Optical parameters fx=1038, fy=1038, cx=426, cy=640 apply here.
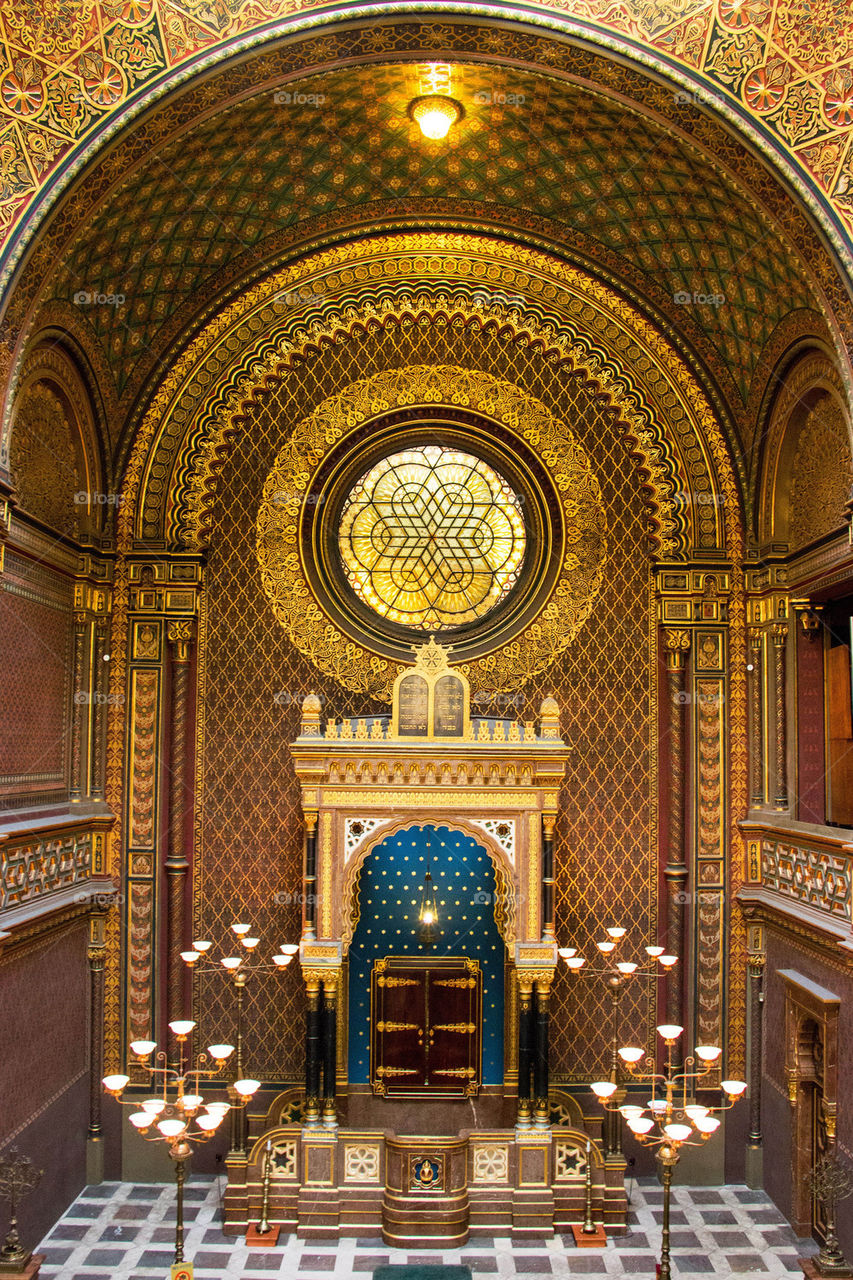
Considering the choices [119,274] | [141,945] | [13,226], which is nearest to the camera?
[13,226]

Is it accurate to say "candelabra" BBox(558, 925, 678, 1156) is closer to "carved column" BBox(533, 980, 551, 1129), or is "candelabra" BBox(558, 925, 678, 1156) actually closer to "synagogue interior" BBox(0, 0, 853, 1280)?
"synagogue interior" BBox(0, 0, 853, 1280)

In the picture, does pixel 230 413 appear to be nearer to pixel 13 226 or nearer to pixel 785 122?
pixel 13 226

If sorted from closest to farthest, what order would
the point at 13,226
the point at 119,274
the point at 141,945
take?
1. the point at 13,226
2. the point at 119,274
3. the point at 141,945

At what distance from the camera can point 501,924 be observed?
11297 mm

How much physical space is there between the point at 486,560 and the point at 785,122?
558 cm

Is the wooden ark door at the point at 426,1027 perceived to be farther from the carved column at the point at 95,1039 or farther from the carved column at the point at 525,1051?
the carved column at the point at 95,1039

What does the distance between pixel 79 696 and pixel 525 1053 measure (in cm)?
605

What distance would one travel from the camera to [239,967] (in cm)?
1026

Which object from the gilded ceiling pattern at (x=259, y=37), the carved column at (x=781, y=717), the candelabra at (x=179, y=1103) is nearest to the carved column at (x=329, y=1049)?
the candelabra at (x=179, y=1103)

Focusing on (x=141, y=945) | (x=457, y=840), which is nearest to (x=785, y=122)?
(x=457, y=840)

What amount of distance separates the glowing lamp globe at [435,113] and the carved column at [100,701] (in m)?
6.26

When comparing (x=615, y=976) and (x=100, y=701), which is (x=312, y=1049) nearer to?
Result: (x=615, y=976)

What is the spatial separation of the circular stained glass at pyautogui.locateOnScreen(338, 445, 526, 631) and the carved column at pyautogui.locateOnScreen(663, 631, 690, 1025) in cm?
207

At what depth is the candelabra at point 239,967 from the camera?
1034 cm
